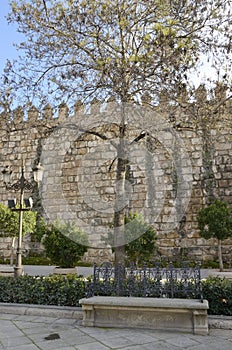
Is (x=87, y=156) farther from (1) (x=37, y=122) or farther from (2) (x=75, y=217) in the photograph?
(1) (x=37, y=122)

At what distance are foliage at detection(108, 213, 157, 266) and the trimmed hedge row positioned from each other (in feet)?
13.0

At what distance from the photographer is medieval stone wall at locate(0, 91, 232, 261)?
998 centimetres

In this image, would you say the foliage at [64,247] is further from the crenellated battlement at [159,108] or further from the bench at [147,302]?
the bench at [147,302]

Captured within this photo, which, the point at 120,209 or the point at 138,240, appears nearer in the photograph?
the point at 120,209

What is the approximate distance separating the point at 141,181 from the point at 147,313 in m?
7.20

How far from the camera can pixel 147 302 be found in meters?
3.73

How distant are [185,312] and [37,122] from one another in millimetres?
3969

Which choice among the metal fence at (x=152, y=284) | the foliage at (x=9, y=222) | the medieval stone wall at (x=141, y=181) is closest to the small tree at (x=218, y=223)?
the medieval stone wall at (x=141, y=181)

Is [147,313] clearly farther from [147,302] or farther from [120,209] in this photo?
[120,209]

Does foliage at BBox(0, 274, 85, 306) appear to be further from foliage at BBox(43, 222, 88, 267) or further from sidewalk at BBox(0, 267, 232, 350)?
foliage at BBox(43, 222, 88, 267)

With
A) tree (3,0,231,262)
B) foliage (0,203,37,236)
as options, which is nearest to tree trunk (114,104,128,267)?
tree (3,0,231,262)

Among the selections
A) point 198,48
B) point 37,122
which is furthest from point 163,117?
point 37,122

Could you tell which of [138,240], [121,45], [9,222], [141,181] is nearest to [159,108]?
[121,45]

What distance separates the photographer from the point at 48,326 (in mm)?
3922
